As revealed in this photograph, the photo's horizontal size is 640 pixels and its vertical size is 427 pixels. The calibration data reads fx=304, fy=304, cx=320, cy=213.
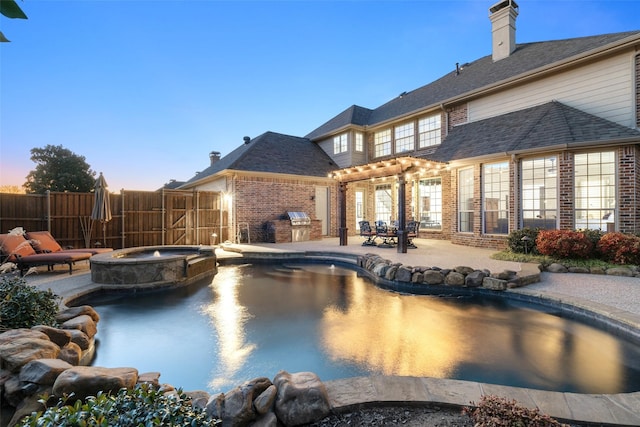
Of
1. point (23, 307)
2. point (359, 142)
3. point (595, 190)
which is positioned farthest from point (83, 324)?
point (359, 142)

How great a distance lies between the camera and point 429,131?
13281mm

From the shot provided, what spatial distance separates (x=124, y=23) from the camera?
916cm

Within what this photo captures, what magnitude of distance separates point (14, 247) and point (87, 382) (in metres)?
6.72

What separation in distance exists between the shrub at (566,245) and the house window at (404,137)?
7592mm

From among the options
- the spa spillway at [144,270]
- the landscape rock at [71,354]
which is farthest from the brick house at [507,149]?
the landscape rock at [71,354]

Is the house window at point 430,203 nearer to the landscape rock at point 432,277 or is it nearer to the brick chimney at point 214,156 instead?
the landscape rock at point 432,277

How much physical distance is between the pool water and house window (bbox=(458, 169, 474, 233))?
5765mm

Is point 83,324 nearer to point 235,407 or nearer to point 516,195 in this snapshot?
point 235,407

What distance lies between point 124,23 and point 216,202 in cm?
655

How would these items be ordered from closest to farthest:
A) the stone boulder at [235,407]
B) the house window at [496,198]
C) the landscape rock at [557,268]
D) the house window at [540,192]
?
1. the stone boulder at [235,407]
2. the landscape rock at [557,268]
3. the house window at [540,192]
4. the house window at [496,198]

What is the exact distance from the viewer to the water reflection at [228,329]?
10.7 ft

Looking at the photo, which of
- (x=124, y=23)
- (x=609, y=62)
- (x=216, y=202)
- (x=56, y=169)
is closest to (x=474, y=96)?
(x=609, y=62)

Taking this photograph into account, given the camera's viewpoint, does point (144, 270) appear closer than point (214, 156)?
Yes

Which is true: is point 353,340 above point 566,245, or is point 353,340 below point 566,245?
below
